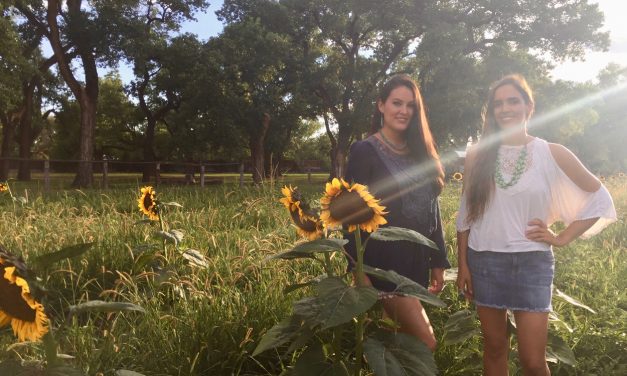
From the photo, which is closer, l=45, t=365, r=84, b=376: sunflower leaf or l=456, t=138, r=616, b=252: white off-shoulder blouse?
l=45, t=365, r=84, b=376: sunflower leaf

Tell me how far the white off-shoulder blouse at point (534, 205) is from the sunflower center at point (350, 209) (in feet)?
2.67

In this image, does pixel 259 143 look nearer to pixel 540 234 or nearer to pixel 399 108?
pixel 399 108

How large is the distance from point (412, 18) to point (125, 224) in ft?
65.0

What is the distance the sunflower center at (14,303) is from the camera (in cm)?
130

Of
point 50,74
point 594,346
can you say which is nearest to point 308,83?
point 50,74

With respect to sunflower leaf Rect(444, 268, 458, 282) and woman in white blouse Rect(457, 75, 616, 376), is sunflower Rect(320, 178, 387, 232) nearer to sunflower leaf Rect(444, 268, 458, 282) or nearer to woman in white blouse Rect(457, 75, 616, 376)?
woman in white blouse Rect(457, 75, 616, 376)

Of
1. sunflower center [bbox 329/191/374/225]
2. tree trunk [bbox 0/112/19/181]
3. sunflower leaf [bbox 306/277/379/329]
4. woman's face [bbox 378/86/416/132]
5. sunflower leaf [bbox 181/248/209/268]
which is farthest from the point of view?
tree trunk [bbox 0/112/19/181]

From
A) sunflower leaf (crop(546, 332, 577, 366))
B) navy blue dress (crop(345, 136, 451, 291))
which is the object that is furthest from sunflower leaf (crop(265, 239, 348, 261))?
sunflower leaf (crop(546, 332, 577, 366))

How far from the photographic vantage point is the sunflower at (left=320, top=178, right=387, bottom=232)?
210 cm

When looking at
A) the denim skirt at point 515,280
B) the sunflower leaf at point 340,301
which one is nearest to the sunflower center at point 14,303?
the sunflower leaf at point 340,301

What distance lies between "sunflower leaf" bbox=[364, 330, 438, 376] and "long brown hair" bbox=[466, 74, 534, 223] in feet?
3.11

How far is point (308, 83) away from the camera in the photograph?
2600 cm

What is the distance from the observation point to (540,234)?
7.99 ft

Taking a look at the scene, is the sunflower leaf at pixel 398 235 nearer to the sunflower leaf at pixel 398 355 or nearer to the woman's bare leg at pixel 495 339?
Result: the sunflower leaf at pixel 398 355
